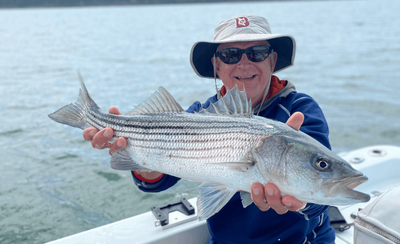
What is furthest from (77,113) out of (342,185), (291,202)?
(342,185)

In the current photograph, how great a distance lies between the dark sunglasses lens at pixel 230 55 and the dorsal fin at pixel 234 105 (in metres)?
0.75

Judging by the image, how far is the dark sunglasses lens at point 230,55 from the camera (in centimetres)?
302

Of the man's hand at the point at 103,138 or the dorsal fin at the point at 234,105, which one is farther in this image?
the man's hand at the point at 103,138

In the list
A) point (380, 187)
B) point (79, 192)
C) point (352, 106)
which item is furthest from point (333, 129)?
point (79, 192)

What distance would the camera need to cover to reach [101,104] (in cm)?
1170

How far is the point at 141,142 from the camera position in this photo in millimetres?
2514

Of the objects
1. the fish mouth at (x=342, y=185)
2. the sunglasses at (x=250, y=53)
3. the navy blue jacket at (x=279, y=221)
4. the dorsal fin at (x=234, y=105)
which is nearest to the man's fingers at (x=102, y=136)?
the dorsal fin at (x=234, y=105)

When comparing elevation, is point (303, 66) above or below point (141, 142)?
below

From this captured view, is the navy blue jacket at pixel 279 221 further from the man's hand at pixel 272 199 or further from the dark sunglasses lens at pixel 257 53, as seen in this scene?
the man's hand at pixel 272 199

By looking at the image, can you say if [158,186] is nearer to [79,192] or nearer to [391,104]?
[79,192]

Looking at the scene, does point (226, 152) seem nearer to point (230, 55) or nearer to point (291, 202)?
point (291, 202)

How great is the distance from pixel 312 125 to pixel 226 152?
885mm

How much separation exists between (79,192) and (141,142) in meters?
4.68

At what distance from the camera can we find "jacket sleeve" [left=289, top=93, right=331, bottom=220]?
2.25 metres
